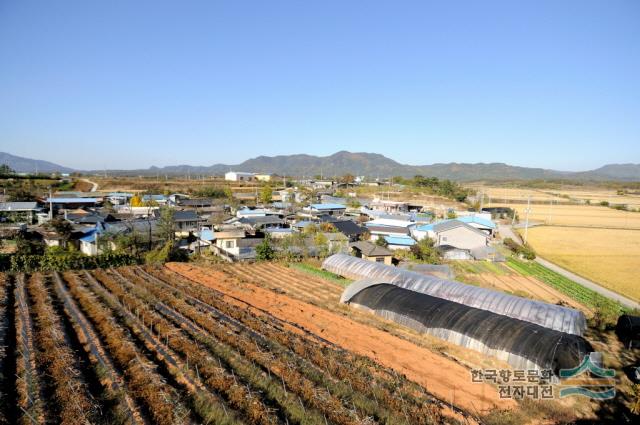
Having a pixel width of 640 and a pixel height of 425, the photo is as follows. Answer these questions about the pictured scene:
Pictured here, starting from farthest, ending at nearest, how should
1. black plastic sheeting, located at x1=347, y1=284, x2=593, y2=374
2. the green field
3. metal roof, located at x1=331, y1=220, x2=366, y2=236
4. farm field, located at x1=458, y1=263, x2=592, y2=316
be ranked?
metal roof, located at x1=331, y1=220, x2=366, y2=236 → farm field, located at x1=458, y1=263, x2=592, y2=316 → the green field → black plastic sheeting, located at x1=347, y1=284, x2=593, y2=374

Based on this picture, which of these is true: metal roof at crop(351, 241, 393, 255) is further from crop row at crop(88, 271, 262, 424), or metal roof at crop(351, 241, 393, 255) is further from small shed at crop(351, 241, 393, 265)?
crop row at crop(88, 271, 262, 424)

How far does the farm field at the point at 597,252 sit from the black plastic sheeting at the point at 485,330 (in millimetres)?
14435

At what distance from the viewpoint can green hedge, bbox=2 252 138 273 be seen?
20.2 m

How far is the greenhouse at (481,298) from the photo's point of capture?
1317cm

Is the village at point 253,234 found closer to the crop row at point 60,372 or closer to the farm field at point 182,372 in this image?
the farm field at point 182,372

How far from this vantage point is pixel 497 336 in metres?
11.4

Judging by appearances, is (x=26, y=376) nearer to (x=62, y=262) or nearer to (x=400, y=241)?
(x=62, y=262)

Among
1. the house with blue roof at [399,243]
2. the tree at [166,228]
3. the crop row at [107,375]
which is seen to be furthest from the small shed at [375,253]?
the crop row at [107,375]

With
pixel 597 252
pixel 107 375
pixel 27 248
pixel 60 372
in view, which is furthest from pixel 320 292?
pixel 597 252

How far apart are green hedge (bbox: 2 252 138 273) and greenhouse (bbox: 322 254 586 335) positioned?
13.0 meters

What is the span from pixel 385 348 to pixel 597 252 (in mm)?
31549

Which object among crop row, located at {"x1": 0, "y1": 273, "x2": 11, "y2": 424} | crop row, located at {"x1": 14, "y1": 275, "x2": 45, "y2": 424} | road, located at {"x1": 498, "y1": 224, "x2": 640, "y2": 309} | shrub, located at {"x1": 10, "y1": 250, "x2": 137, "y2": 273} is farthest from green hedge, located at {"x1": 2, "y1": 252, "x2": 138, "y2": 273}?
road, located at {"x1": 498, "y1": 224, "x2": 640, "y2": 309}

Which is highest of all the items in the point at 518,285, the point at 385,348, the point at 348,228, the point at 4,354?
the point at 348,228

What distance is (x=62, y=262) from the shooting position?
20.8 m
